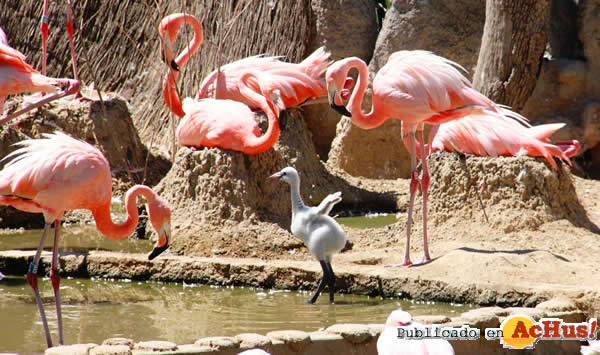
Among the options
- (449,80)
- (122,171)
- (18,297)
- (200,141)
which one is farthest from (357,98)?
(122,171)

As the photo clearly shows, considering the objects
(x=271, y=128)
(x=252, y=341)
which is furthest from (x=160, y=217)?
(x=271, y=128)

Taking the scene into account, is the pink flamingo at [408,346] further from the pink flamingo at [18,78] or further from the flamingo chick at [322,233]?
the pink flamingo at [18,78]

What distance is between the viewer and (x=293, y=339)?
3.66 metres

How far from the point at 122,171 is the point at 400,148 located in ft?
9.93

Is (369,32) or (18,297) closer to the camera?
(18,297)

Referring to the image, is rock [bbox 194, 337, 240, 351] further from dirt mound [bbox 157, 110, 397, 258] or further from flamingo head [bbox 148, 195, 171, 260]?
dirt mound [bbox 157, 110, 397, 258]

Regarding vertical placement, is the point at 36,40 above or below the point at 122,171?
above

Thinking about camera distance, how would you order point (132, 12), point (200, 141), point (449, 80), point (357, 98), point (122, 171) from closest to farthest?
point (449, 80), point (357, 98), point (200, 141), point (122, 171), point (132, 12)

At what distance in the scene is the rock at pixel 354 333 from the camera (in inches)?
148

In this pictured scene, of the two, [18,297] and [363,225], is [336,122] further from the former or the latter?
[18,297]

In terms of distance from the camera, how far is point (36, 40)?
431 inches

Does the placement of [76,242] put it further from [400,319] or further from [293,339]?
[400,319]

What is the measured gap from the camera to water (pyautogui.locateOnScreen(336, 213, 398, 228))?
7.82 meters

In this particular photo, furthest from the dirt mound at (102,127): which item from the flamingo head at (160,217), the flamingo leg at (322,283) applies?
the flamingo leg at (322,283)
